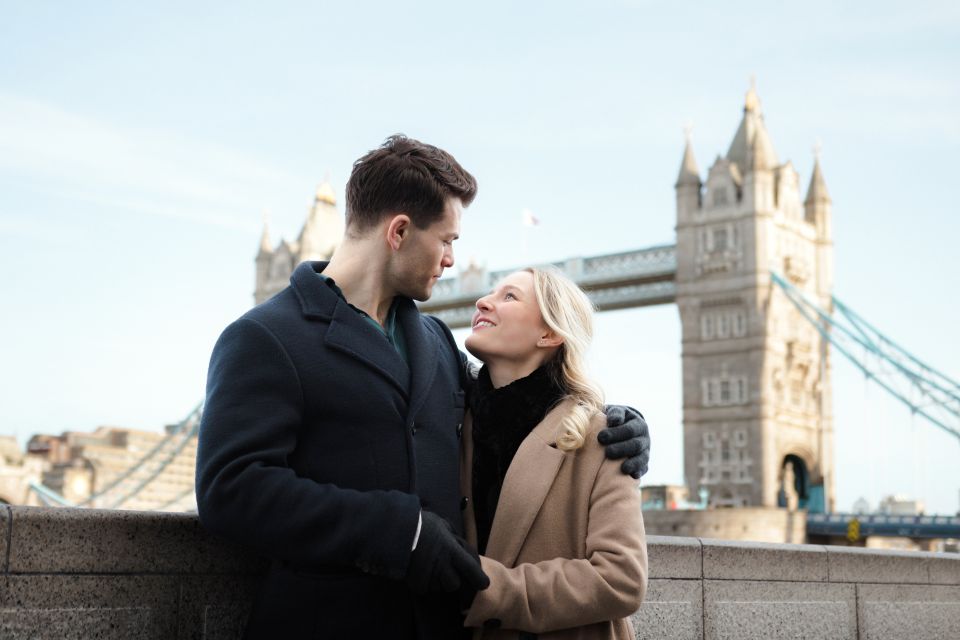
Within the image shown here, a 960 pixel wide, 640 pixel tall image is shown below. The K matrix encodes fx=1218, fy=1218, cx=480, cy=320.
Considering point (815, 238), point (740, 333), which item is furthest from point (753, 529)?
point (815, 238)

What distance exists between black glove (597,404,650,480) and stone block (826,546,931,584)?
111 inches

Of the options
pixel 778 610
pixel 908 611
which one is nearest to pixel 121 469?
pixel 908 611

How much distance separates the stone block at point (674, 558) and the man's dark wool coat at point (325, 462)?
1.92m

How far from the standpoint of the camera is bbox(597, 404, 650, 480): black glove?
2.32 m

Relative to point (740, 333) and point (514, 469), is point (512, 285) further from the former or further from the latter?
point (740, 333)

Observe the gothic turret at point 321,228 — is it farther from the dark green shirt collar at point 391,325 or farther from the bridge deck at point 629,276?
the dark green shirt collar at point 391,325

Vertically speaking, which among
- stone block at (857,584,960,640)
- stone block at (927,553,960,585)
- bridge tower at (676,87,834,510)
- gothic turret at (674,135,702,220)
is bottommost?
stone block at (857,584,960,640)

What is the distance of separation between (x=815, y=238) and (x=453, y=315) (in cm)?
1314

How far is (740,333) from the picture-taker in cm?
3734

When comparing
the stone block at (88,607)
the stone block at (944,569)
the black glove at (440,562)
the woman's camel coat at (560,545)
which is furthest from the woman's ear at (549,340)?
the stone block at (944,569)

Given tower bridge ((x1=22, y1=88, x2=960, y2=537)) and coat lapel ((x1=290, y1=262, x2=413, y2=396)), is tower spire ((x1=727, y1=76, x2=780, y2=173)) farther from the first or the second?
→ coat lapel ((x1=290, y1=262, x2=413, y2=396))

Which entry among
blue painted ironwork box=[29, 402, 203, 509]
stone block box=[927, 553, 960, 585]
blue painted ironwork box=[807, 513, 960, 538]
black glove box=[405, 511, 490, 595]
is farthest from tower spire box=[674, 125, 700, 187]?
black glove box=[405, 511, 490, 595]

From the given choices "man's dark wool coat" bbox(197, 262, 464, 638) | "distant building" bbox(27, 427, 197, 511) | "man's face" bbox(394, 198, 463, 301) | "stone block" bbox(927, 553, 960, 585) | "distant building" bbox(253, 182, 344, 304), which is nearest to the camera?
"man's dark wool coat" bbox(197, 262, 464, 638)

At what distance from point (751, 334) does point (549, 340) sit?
117 ft
